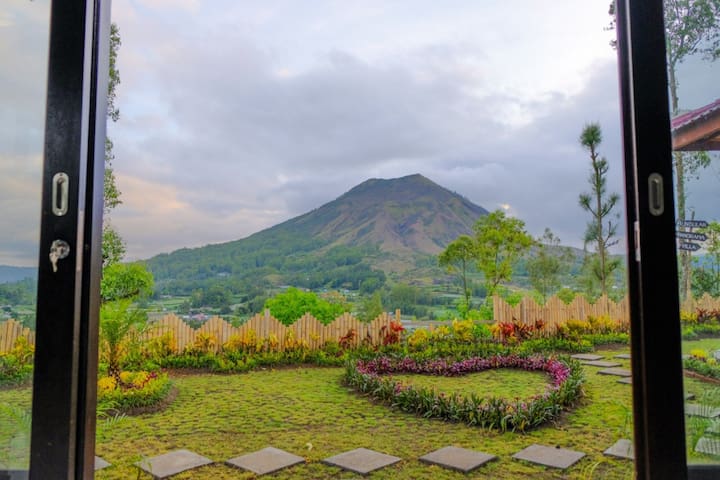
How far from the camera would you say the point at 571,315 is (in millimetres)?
7516

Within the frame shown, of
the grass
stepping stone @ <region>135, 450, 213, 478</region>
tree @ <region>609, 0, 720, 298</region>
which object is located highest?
tree @ <region>609, 0, 720, 298</region>

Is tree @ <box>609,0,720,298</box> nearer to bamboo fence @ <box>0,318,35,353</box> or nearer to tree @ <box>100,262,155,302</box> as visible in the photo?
bamboo fence @ <box>0,318,35,353</box>

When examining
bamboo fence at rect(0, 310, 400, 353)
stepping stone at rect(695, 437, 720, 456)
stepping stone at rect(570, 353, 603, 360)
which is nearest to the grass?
stepping stone at rect(695, 437, 720, 456)

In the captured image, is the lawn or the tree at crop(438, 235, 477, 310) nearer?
the lawn

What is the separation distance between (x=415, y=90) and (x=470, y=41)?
2776 millimetres

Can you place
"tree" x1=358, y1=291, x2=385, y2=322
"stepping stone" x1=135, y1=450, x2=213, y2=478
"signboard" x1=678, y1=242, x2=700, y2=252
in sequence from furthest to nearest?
"tree" x1=358, y1=291, x2=385, y2=322, "stepping stone" x1=135, y1=450, x2=213, y2=478, "signboard" x1=678, y1=242, x2=700, y2=252

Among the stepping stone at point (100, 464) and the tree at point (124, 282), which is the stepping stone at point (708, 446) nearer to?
the stepping stone at point (100, 464)

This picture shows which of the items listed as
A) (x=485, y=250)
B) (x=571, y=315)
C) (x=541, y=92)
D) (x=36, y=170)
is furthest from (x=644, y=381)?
(x=541, y=92)

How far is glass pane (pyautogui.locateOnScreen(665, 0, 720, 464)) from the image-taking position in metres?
1.38

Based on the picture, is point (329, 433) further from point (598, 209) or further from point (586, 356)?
point (598, 209)

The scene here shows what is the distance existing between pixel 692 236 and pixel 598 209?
806 centimetres

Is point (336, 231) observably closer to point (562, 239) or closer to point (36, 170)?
point (562, 239)

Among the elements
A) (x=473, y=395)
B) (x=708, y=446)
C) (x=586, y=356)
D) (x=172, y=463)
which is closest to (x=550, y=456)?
(x=473, y=395)

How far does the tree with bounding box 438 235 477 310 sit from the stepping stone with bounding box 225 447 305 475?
692 centimetres
